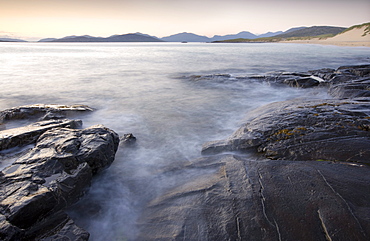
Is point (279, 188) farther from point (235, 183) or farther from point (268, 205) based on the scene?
point (235, 183)

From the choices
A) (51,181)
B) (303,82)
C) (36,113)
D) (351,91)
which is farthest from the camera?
(303,82)

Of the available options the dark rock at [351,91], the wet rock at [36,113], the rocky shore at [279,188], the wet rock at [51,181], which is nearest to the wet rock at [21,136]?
the wet rock at [51,181]

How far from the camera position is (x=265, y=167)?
→ 315cm

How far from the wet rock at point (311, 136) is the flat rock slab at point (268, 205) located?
30 cm

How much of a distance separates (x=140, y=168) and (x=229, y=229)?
7.38 ft

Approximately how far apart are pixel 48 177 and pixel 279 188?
2980 millimetres

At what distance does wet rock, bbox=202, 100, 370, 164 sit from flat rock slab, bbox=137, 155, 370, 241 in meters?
0.30

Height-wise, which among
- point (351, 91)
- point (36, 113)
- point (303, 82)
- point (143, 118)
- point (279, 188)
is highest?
point (279, 188)

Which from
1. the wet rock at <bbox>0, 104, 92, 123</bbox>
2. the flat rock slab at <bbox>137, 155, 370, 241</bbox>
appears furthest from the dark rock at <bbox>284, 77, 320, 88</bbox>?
the wet rock at <bbox>0, 104, 92, 123</bbox>

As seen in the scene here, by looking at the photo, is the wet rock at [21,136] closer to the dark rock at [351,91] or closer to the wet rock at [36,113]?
the wet rock at [36,113]

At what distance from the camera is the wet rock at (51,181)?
2260 mm

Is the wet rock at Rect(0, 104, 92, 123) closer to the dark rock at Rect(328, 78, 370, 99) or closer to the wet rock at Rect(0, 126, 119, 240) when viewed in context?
the wet rock at Rect(0, 126, 119, 240)

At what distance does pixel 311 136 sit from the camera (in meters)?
3.79

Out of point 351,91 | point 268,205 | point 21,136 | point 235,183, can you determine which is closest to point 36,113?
point 21,136
